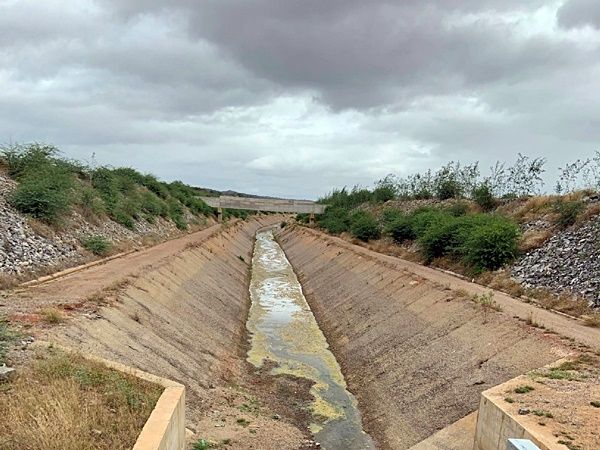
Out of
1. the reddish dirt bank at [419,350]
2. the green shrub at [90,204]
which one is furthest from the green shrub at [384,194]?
the green shrub at [90,204]

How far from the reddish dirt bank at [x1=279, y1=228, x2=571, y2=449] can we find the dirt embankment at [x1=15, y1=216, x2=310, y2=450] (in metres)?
2.47

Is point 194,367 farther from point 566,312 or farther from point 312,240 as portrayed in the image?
point 312,240

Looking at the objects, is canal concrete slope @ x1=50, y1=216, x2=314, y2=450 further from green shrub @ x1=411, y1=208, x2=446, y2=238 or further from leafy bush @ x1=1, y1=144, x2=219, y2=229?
green shrub @ x1=411, y1=208, x2=446, y2=238

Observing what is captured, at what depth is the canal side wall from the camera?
12.7m

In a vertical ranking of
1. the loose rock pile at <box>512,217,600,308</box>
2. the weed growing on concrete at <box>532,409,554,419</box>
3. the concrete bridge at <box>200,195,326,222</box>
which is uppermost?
the concrete bridge at <box>200,195,326,222</box>

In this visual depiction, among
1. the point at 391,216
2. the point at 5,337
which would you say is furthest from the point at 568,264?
the point at 391,216

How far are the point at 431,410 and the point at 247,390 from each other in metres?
5.45

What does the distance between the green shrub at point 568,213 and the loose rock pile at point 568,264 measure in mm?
806

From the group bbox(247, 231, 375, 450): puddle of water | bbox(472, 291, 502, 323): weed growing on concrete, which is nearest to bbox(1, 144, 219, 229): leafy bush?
bbox(247, 231, 375, 450): puddle of water

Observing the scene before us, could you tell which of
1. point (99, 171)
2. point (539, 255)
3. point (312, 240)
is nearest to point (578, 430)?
point (539, 255)

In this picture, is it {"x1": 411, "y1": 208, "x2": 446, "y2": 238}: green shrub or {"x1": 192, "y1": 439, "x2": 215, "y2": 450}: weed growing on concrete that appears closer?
{"x1": 192, "y1": 439, "x2": 215, "y2": 450}: weed growing on concrete

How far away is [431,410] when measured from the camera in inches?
508

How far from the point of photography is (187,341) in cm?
1764

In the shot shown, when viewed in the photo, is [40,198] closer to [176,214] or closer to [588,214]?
[588,214]
